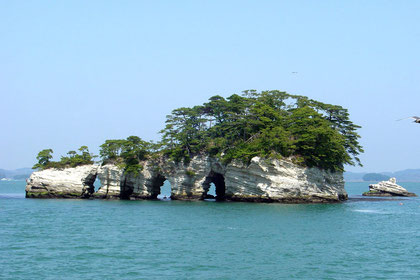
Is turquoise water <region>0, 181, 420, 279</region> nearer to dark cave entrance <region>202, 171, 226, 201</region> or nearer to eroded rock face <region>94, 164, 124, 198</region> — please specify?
dark cave entrance <region>202, 171, 226, 201</region>

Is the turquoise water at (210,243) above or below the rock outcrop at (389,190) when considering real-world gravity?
below

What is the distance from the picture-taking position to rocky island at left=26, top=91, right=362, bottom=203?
5934cm

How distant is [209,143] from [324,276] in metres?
41.4

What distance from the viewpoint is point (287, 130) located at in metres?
61.6

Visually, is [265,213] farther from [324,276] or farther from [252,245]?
[324,276]

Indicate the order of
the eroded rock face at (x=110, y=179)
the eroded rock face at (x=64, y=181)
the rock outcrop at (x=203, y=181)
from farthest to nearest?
the eroded rock face at (x=64, y=181) → the eroded rock face at (x=110, y=179) → the rock outcrop at (x=203, y=181)

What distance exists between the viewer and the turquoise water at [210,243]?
2698cm

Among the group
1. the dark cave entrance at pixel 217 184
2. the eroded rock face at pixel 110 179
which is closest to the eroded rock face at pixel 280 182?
the dark cave entrance at pixel 217 184

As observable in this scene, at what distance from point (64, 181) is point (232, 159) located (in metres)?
24.7

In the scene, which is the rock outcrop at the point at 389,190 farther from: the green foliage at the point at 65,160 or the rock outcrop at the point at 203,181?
the green foliage at the point at 65,160

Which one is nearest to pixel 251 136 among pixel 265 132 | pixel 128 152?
pixel 265 132

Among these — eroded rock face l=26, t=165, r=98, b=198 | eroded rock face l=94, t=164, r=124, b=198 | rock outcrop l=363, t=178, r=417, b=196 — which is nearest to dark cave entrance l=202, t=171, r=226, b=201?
eroded rock face l=94, t=164, r=124, b=198

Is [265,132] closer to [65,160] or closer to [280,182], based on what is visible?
[280,182]

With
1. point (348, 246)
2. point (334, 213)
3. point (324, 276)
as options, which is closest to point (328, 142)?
point (334, 213)
